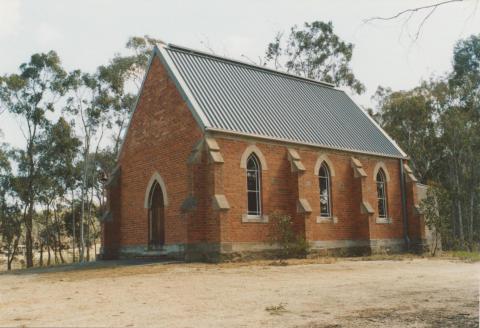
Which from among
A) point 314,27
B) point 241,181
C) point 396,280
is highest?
point 314,27

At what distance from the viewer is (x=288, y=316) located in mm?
7395

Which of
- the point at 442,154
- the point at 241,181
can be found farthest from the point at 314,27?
the point at 241,181

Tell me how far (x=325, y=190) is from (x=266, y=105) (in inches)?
191

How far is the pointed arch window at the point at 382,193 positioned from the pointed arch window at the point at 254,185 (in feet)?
27.5

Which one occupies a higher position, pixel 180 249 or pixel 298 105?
pixel 298 105

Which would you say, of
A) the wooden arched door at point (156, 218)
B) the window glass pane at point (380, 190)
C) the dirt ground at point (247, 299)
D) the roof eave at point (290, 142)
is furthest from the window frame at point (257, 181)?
the window glass pane at point (380, 190)

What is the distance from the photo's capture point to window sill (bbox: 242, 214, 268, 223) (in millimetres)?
19391

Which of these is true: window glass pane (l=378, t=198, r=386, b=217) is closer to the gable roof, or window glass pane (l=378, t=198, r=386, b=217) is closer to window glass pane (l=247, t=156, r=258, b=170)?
the gable roof

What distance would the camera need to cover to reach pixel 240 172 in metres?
19.7

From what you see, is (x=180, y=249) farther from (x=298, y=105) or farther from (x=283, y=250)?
(x=298, y=105)

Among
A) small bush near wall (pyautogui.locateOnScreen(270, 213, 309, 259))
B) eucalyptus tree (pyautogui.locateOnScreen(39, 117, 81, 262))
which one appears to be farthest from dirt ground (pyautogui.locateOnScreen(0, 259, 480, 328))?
eucalyptus tree (pyautogui.locateOnScreen(39, 117, 81, 262))

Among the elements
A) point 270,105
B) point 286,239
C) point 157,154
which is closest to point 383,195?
point 270,105

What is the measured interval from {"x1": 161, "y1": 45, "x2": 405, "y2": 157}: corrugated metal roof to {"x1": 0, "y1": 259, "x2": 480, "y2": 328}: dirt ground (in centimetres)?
773

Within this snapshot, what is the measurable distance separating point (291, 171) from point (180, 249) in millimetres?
5734
